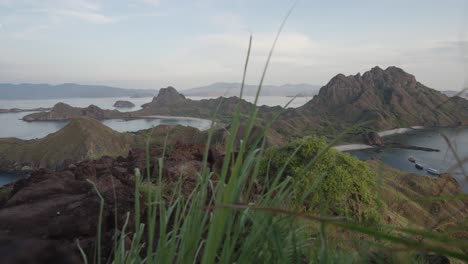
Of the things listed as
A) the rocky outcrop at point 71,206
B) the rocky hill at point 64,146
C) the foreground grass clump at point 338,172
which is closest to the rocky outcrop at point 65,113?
the rocky hill at point 64,146

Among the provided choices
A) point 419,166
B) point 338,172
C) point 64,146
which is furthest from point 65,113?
point 338,172

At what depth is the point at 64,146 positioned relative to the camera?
257 feet

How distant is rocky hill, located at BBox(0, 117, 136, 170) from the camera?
75688 mm

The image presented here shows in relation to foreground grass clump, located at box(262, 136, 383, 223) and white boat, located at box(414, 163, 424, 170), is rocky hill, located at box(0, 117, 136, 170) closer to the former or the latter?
white boat, located at box(414, 163, 424, 170)

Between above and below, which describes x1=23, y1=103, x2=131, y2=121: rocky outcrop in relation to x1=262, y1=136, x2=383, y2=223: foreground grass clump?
below

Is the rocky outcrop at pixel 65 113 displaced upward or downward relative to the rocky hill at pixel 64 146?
upward

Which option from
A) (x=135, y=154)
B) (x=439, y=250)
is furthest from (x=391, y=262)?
(x=135, y=154)

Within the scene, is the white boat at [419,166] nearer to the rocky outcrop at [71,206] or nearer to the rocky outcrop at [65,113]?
the rocky outcrop at [71,206]

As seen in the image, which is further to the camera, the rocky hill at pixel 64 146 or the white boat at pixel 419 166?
the rocky hill at pixel 64 146

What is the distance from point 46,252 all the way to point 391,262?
106 inches

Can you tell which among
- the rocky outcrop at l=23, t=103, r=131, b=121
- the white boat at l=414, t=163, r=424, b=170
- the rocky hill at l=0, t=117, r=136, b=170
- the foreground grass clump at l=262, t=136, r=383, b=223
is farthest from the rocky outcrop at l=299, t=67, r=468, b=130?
the foreground grass clump at l=262, t=136, r=383, b=223

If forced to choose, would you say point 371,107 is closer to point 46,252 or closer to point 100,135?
point 100,135

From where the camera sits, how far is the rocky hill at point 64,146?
75688mm

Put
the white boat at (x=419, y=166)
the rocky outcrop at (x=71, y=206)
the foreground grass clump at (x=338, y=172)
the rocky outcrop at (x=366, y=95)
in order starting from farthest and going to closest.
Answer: the rocky outcrop at (x=366, y=95)
the white boat at (x=419, y=166)
the foreground grass clump at (x=338, y=172)
the rocky outcrop at (x=71, y=206)
